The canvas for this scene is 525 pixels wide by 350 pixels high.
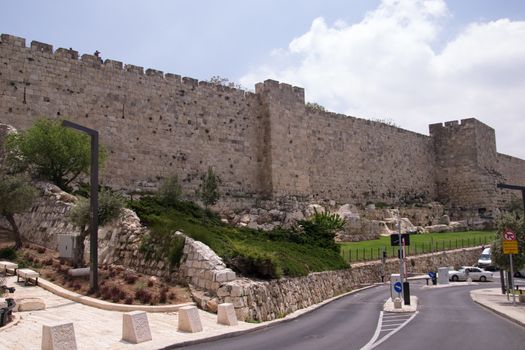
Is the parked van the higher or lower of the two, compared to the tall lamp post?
lower

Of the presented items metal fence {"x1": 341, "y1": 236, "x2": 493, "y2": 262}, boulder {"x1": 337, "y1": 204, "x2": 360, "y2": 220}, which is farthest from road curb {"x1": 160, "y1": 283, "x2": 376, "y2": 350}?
boulder {"x1": 337, "y1": 204, "x2": 360, "y2": 220}

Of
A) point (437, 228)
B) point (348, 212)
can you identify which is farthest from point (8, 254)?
point (437, 228)

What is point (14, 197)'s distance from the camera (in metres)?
15.2

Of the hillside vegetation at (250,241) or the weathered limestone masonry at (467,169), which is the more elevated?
the weathered limestone masonry at (467,169)

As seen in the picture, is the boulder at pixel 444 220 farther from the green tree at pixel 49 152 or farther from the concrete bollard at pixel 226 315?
the concrete bollard at pixel 226 315

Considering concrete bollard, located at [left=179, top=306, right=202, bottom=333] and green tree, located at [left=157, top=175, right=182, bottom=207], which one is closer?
concrete bollard, located at [left=179, top=306, right=202, bottom=333]

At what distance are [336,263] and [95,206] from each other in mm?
11635

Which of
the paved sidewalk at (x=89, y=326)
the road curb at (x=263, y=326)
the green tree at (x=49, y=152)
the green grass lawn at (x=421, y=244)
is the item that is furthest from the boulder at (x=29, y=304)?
the green grass lawn at (x=421, y=244)

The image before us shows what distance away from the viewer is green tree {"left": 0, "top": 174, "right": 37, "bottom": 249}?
15.1 m

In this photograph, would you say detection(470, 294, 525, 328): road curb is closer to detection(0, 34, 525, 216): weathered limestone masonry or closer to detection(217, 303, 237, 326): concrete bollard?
detection(217, 303, 237, 326): concrete bollard

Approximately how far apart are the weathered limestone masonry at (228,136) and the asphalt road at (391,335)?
37.7ft

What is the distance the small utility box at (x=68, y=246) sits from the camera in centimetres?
1470

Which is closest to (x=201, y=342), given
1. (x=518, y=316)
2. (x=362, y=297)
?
(x=518, y=316)

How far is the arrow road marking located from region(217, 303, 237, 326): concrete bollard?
2937 millimetres
